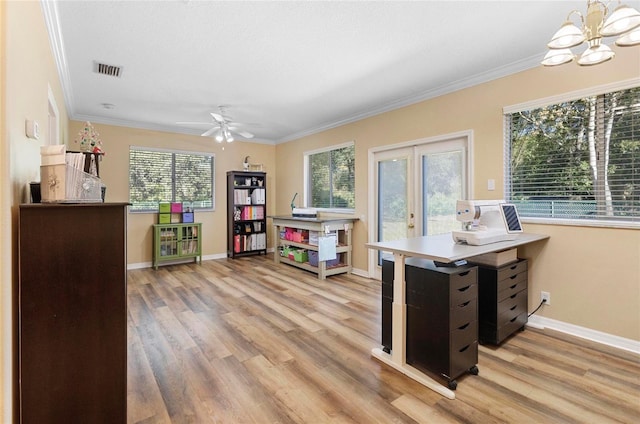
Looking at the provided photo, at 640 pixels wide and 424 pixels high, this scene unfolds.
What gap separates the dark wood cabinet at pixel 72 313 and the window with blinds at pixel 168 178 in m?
4.36

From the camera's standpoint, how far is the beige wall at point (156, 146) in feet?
16.9

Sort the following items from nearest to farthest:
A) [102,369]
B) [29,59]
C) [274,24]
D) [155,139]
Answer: [102,369]
[29,59]
[274,24]
[155,139]

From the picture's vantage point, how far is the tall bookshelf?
6293 millimetres

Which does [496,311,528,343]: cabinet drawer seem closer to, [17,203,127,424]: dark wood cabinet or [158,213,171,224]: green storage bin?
[17,203,127,424]: dark wood cabinet

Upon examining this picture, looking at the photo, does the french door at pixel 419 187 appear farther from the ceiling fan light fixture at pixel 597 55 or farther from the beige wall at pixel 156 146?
the beige wall at pixel 156 146

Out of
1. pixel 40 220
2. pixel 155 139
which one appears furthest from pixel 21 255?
pixel 155 139

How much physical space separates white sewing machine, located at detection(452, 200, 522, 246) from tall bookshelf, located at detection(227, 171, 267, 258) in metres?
4.73

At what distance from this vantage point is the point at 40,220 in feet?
4.31

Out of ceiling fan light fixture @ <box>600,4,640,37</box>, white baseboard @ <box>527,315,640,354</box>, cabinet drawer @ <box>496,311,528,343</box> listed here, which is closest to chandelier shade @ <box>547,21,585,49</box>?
ceiling fan light fixture @ <box>600,4,640,37</box>

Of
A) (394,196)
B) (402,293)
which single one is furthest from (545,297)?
(394,196)

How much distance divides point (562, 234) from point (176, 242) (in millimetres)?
5640

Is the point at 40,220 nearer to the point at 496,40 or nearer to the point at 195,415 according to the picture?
the point at 195,415

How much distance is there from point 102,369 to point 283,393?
1.04 m

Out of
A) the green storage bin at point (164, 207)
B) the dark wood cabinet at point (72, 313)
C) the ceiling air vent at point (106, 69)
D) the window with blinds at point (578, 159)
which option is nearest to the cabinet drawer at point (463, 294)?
the window with blinds at point (578, 159)
